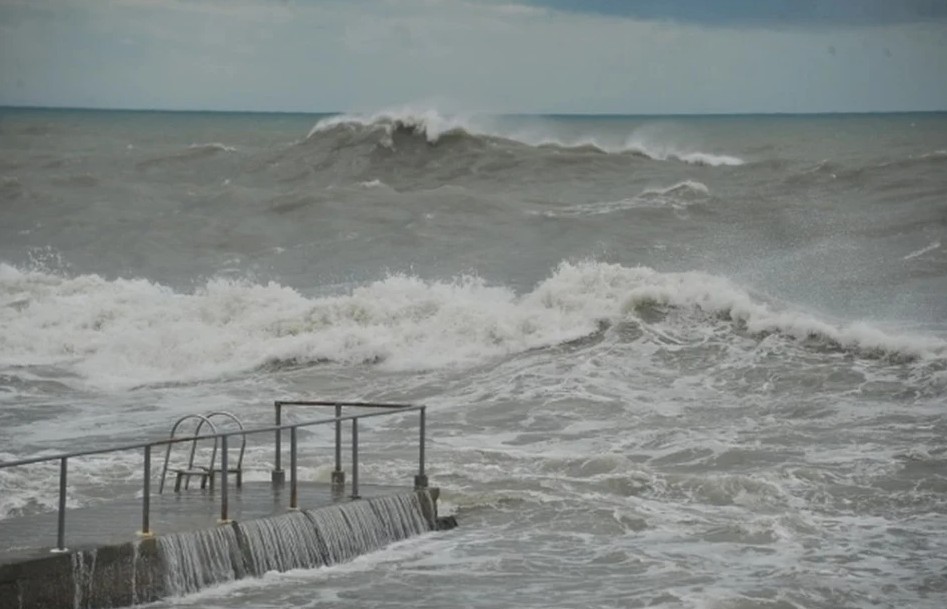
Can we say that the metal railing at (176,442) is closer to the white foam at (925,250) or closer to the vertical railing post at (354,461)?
the vertical railing post at (354,461)

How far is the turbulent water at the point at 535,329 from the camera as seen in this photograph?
36.8ft

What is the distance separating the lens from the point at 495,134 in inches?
1423

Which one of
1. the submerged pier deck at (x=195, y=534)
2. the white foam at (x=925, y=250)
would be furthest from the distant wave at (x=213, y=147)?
the submerged pier deck at (x=195, y=534)

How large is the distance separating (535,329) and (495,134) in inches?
597

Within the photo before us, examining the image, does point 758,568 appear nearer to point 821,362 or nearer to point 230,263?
A: point 821,362

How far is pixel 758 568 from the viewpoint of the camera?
34.3 feet

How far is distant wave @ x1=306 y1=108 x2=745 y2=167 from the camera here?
35.4 meters

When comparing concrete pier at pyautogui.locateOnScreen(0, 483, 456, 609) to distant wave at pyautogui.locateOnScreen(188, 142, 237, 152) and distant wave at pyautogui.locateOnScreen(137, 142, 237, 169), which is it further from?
distant wave at pyautogui.locateOnScreen(188, 142, 237, 152)

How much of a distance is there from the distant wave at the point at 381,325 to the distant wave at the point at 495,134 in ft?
34.2

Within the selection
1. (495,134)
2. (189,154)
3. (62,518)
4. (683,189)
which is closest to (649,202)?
(683,189)

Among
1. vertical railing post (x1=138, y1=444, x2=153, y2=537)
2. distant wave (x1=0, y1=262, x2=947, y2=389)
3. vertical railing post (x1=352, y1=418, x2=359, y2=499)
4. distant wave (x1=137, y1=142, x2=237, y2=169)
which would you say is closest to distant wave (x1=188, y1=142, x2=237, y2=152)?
distant wave (x1=137, y1=142, x2=237, y2=169)

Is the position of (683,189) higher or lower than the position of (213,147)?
lower

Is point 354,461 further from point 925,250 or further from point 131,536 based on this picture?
point 925,250

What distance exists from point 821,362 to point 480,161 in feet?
53.7
